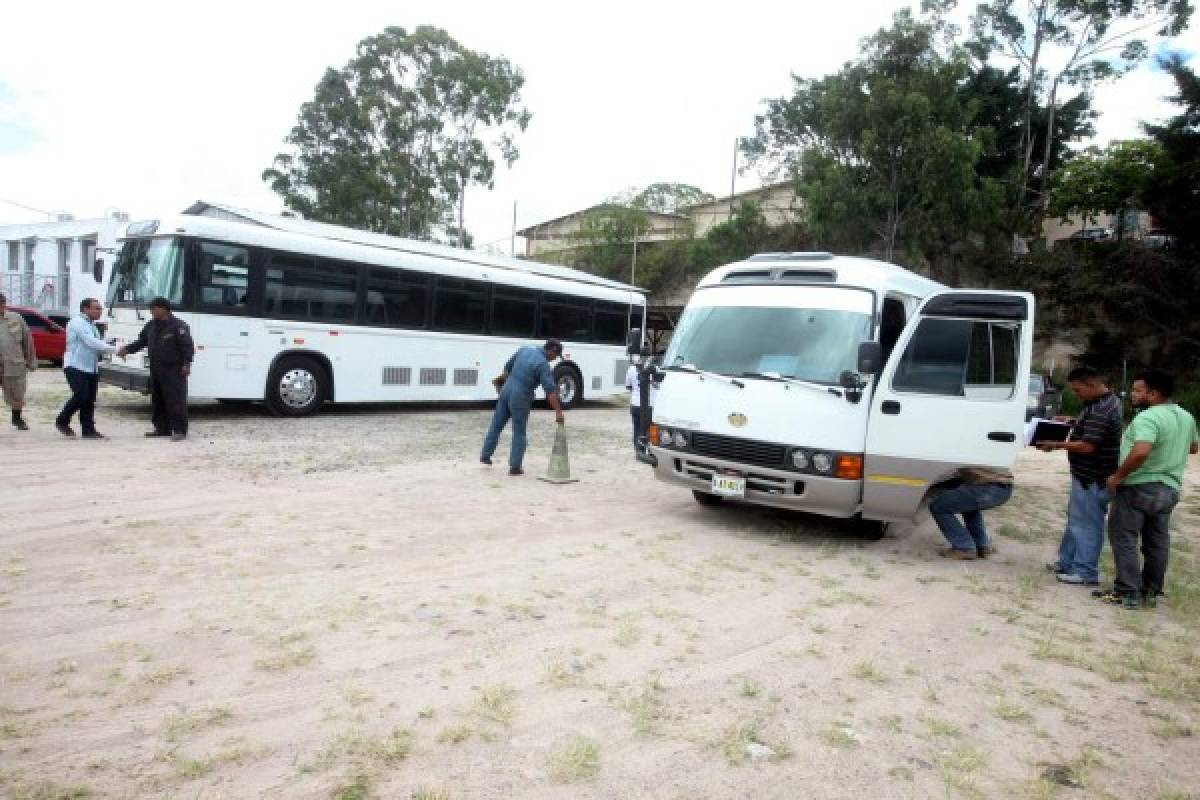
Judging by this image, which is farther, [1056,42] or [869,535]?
[1056,42]

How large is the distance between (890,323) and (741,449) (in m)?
1.94

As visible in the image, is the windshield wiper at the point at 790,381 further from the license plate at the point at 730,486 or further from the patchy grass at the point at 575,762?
the patchy grass at the point at 575,762

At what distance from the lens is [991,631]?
495cm

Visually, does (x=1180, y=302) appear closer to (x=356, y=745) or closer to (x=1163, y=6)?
(x=1163, y=6)

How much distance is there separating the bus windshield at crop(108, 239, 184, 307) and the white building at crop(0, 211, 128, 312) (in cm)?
1924

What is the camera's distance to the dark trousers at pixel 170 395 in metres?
9.71

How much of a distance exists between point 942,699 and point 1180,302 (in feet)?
83.4

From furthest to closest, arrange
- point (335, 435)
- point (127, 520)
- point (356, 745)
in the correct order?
1. point (335, 435)
2. point (127, 520)
3. point (356, 745)

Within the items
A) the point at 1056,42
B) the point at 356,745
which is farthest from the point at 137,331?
the point at 1056,42

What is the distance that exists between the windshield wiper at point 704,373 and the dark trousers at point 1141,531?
297 cm

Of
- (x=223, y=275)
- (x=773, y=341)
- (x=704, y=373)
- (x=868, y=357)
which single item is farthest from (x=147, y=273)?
(x=868, y=357)

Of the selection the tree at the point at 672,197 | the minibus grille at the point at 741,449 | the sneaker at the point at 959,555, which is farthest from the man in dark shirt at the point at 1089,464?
the tree at the point at 672,197

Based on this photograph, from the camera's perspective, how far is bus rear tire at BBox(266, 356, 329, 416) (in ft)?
40.0

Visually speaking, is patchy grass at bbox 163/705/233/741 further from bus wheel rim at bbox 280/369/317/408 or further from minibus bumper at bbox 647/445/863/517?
bus wheel rim at bbox 280/369/317/408
